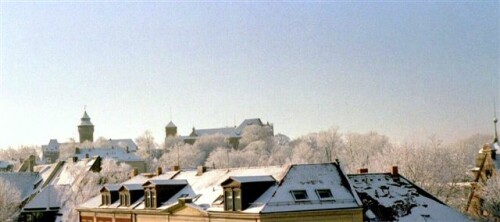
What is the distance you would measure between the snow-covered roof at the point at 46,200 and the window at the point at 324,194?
43.9 metres

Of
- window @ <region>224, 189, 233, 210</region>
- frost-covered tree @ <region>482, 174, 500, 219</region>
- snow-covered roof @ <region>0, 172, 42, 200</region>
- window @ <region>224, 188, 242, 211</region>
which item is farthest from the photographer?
snow-covered roof @ <region>0, 172, 42, 200</region>

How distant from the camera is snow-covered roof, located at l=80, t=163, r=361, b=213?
41.7m

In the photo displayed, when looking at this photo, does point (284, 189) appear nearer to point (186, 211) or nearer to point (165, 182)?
point (186, 211)

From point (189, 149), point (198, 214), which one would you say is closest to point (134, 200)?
point (198, 214)

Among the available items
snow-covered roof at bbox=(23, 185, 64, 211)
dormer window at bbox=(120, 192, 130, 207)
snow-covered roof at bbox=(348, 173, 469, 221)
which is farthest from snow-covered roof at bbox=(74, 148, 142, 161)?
snow-covered roof at bbox=(348, 173, 469, 221)

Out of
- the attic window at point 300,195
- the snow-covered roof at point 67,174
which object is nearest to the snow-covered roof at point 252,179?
the attic window at point 300,195

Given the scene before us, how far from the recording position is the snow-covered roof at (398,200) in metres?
46.4

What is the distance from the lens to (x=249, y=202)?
4272 centimetres

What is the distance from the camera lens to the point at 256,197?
42969 mm

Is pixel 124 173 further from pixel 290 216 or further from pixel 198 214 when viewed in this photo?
pixel 290 216

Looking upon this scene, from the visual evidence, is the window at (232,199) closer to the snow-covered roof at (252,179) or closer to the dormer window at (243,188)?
the dormer window at (243,188)

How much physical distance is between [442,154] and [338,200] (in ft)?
164

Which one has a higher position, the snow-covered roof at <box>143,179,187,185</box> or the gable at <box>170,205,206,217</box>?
the snow-covered roof at <box>143,179,187,185</box>

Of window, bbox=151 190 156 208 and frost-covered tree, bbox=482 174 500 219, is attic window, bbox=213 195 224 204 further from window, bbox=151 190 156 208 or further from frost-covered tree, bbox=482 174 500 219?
frost-covered tree, bbox=482 174 500 219
